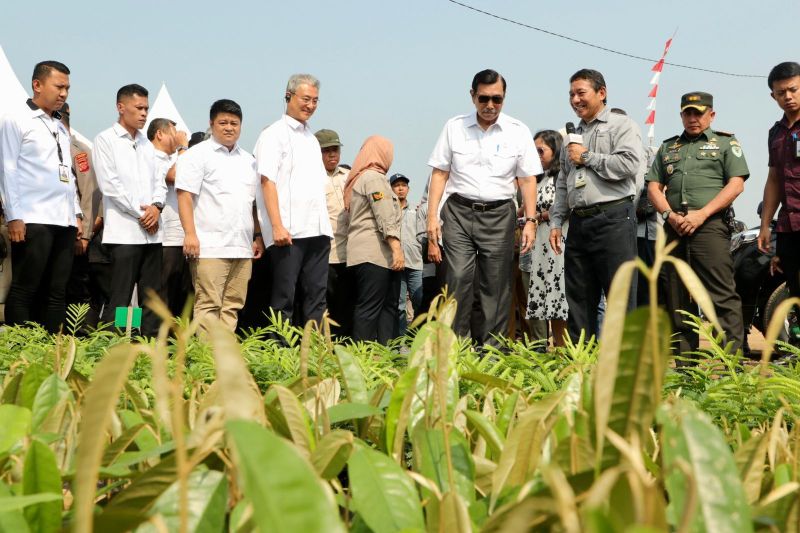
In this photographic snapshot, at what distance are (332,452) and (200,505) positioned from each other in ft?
0.61

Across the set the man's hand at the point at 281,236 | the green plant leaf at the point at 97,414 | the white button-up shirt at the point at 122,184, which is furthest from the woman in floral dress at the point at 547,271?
the green plant leaf at the point at 97,414

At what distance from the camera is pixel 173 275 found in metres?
7.05

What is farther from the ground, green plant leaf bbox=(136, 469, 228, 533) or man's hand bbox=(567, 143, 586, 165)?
man's hand bbox=(567, 143, 586, 165)

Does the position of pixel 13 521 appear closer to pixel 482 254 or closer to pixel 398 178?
pixel 482 254

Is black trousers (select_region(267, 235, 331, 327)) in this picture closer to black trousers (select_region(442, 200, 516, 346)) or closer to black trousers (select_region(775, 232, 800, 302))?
black trousers (select_region(442, 200, 516, 346))

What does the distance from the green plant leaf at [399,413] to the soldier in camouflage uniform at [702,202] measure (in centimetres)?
465

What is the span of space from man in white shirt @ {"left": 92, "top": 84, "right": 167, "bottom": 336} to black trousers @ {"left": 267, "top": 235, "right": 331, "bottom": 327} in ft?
3.02

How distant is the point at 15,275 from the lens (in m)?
5.61

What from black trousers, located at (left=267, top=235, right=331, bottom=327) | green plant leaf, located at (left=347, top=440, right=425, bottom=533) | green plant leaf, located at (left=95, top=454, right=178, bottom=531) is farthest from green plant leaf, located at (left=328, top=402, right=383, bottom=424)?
black trousers, located at (left=267, top=235, right=331, bottom=327)

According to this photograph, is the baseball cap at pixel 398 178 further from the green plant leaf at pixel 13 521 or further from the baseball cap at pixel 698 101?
the green plant leaf at pixel 13 521


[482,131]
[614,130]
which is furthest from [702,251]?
[482,131]

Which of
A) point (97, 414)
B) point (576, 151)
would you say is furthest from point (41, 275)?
point (97, 414)

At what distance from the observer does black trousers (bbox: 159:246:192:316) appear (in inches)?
273

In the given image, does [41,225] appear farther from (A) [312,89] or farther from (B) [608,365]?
(B) [608,365]
